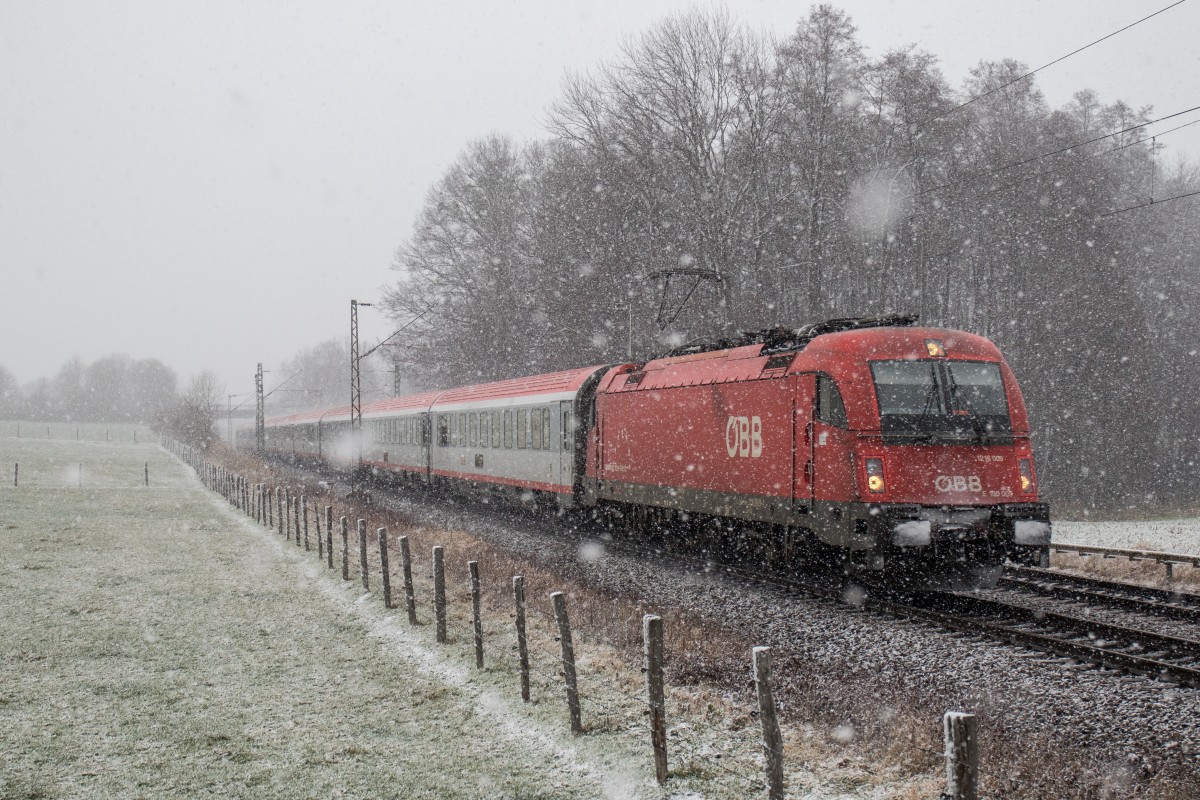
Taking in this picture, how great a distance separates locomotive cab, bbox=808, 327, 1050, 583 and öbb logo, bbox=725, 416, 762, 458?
123 cm

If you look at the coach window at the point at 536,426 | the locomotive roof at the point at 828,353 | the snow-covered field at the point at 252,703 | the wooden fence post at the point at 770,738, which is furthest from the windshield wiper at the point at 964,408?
Answer: the coach window at the point at 536,426

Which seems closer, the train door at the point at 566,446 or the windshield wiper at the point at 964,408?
the windshield wiper at the point at 964,408

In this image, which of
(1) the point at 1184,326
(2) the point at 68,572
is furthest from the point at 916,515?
(1) the point at 1184,326

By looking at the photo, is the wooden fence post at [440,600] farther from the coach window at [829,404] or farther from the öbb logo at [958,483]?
the öbb logo at [958,483]

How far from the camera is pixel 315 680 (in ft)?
26.2

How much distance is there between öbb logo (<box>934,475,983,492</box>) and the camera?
9.91m

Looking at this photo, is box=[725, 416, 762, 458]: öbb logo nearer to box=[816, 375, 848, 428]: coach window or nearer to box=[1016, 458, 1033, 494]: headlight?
box=[816, 375, 848, 428]: coach window

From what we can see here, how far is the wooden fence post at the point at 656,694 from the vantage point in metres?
5.46

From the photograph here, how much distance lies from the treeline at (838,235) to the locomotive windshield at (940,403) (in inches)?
496

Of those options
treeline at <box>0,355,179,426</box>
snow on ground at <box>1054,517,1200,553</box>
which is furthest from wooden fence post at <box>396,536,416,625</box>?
treeline at <box>0,355,179,426</box>

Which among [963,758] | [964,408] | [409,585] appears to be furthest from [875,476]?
[963,758]

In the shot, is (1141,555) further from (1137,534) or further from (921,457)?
(1137,534)

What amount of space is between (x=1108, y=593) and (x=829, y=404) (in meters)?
3.87

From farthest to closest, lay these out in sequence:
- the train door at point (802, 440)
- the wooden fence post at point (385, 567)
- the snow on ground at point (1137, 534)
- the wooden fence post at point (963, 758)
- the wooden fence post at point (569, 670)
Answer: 1. the snow on ground at point (1137, 534)
2. the wooden fence post at point (385, 567)
3. the train door at point (802, 440)
4. the wooden fence post at point (569, 670)
5. the wooden fence post at point (963, 758)
